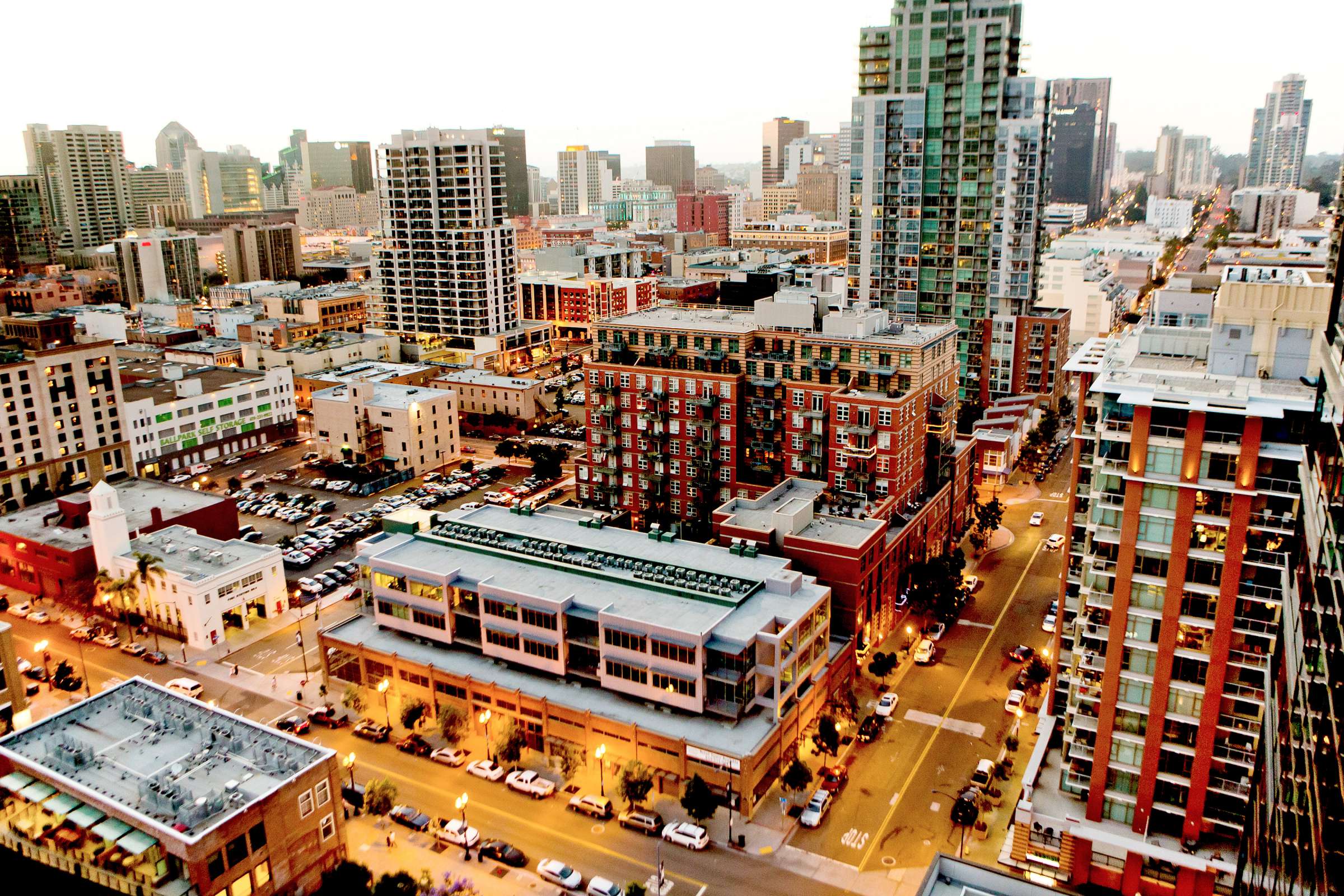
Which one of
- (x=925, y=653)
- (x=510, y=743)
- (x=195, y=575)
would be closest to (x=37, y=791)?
(x=510, y=743)

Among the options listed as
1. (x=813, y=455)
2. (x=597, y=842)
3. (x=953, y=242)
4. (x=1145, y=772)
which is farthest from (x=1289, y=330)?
A: (x=953, y=242)

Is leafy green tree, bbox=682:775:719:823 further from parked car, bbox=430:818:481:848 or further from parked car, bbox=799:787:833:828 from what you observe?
parked car, bbox=430:818:481:848

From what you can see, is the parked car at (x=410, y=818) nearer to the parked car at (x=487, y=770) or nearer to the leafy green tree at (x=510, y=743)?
the parked car at (x=487, y=770)

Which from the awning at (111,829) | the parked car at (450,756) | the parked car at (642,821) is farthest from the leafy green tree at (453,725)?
the awning at (111,829)

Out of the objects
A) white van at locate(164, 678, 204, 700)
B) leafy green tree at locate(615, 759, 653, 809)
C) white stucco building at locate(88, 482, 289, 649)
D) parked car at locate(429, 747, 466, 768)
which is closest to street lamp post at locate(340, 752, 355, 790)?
parked car at locate(429, 747, 466, 768)

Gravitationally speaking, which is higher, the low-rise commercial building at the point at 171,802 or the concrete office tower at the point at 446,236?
the concrete office tower at the point at 446,236
